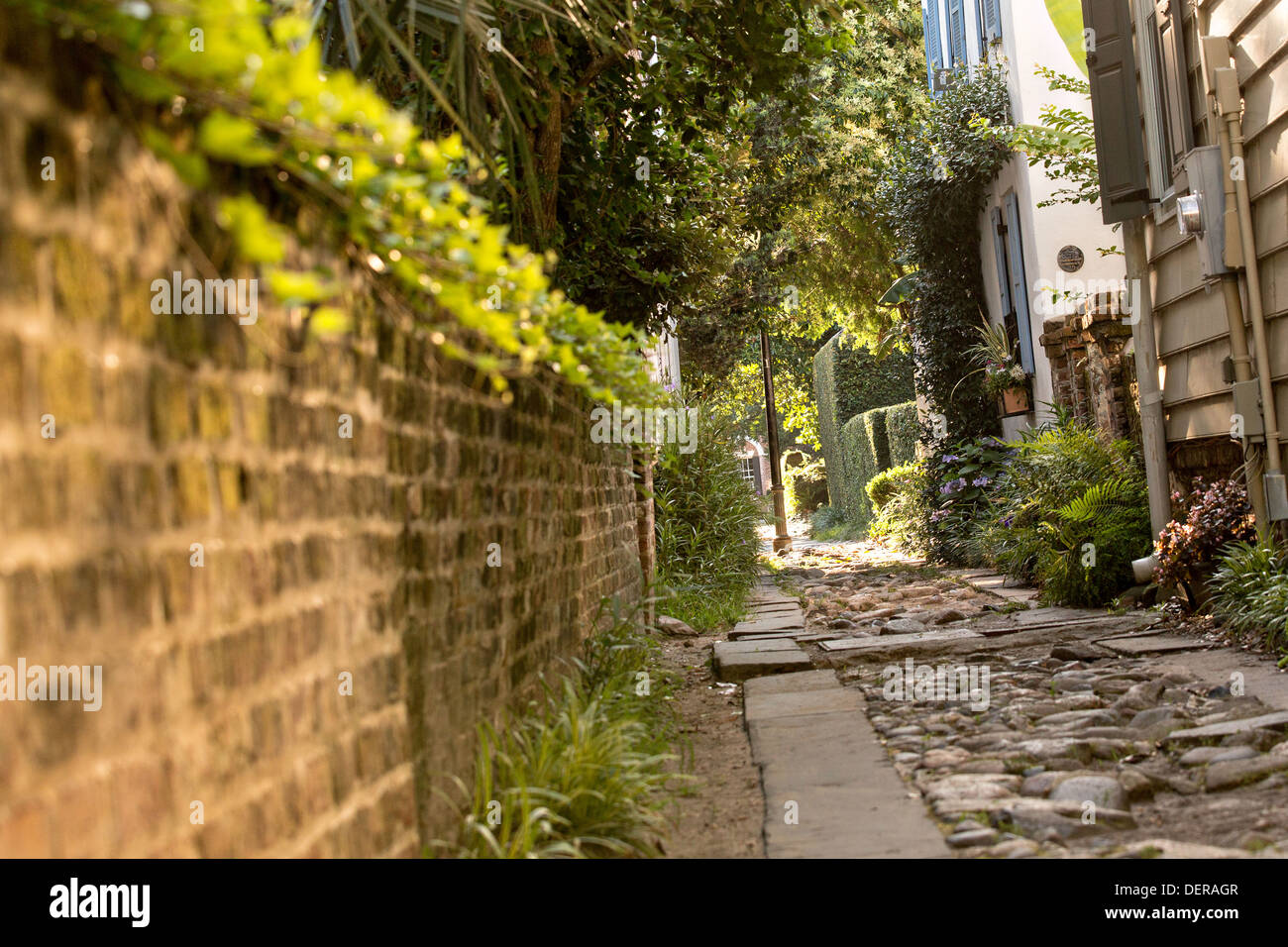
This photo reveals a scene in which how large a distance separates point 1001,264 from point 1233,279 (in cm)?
643

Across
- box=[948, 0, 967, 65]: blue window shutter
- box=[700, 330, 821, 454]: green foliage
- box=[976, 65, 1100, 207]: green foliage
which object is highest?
box=[948, 0, 967, 65]: blue window shutter

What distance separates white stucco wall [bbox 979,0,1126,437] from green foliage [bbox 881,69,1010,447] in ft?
2.98

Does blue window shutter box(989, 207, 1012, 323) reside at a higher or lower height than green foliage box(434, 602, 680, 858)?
higher

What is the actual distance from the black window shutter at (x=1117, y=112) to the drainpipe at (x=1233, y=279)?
119cm

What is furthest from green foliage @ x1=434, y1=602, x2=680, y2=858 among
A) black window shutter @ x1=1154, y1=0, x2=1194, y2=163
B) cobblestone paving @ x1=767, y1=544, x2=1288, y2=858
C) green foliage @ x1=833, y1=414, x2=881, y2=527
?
green foliage @ x1=833, y1=414, x2=881, y2=527

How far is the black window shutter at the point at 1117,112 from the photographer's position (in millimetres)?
7418

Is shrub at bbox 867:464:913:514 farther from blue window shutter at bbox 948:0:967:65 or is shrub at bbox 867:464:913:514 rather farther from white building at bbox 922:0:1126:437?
blue window shutter at bbox 948:0:967:65

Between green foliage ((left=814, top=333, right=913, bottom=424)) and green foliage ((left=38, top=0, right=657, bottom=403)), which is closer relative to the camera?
green foliage ((left=38, top=0, right=657, bottom=403))

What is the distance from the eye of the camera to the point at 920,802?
375 cm

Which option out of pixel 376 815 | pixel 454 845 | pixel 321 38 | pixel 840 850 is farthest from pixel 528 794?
pixel 321 38

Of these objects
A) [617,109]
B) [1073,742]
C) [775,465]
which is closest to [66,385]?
[1073,742]

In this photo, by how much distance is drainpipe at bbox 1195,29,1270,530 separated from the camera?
6.04 meters

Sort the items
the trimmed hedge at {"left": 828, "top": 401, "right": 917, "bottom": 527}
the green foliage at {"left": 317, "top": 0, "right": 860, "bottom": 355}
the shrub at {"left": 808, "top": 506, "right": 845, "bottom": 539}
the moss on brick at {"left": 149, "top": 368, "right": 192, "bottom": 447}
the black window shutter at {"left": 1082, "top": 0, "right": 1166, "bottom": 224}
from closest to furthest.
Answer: the moss on brick at {"left": 149, "top": 368, "right": 192, "bottom": 447} → the green foliage at {"left": 317, "top": 0, "right": 860, "bottom": 355} → the black window shutter at {"left": 1082, "top": 0, "right": 1166, "bottom": 224} → the trimmed hedge at {"left": 828, "top": 401, "right": 917, "bottom": 527} → the shrub at {"left": 808, "top": 506, "right": 845, "bottom": 539}
